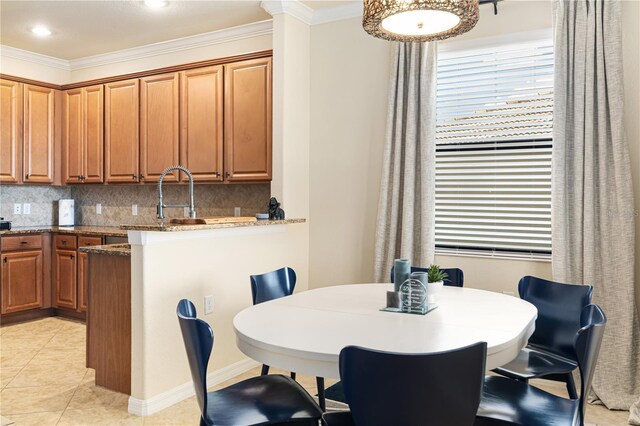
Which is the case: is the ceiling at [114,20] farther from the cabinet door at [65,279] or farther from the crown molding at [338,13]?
the cabinet door at [65,279]

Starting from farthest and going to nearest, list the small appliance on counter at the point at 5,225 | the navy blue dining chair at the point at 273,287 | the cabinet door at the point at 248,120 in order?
the small appliance on counter at the point at 5,225
the cabinet door at the point at 248,120
the navy blue dining chair at the point at 273,287

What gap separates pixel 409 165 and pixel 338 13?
4.72ft

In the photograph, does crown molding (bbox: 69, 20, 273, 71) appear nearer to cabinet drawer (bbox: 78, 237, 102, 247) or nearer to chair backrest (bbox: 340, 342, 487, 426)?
cabinet drawer (bbox: 78, 237, 102, 247)

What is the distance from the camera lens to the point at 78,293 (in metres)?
5.20

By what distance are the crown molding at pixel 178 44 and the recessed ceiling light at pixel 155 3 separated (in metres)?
0.70

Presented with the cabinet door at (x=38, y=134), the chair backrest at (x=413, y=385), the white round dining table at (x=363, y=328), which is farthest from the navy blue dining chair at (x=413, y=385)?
the cabinet door at (x=38, y=134)

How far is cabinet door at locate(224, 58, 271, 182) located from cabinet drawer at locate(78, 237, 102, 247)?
4.85 ft

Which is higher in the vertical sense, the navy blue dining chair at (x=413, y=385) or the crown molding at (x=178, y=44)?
the crown molding at (x=178, y=44)

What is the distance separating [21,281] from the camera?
201 inches

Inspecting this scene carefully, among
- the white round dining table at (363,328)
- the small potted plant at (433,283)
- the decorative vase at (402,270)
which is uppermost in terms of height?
the decorative vase at (402,270)

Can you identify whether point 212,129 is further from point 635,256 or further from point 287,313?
point 635,256

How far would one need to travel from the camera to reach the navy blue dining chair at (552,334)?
243 cm

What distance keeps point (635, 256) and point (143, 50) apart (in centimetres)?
470

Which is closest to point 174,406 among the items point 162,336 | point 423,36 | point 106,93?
point 162,336
